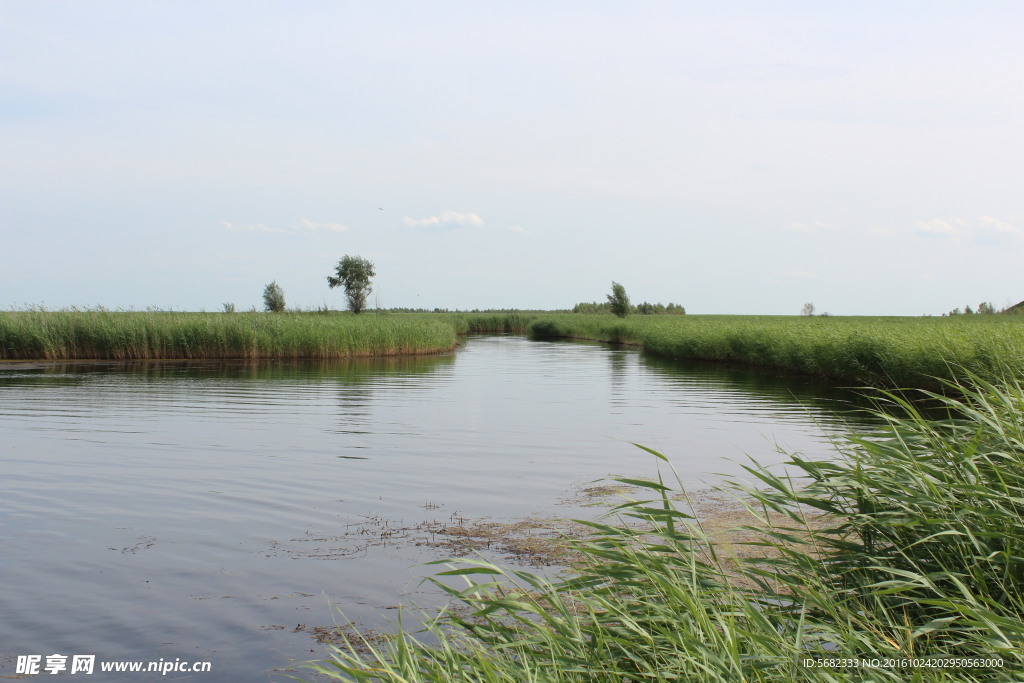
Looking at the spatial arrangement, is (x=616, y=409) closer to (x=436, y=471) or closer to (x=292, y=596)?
(x=436, y=471)

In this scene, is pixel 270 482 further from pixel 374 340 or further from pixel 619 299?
pixel 619 299

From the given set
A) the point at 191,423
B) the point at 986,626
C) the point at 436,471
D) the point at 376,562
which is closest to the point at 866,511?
the point at 986,626

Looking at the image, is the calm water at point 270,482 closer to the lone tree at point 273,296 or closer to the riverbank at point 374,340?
the riverbank at point 374,340

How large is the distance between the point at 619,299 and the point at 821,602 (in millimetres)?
61807

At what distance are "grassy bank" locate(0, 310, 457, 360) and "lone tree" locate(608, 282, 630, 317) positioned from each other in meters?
34.6

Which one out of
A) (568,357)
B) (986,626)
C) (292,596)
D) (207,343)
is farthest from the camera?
(568,357)

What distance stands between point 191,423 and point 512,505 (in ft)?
27.5

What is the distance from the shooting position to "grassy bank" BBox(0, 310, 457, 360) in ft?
98.1

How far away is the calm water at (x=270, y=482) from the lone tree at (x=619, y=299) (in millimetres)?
42789

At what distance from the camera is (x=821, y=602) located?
10.6 ft

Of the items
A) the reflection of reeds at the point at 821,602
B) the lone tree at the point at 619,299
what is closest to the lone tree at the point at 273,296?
the lone tree at the point at 619,299

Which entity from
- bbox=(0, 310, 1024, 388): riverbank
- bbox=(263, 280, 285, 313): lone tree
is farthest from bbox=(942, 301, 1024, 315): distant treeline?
bbox=(263, 280, 285, 313): lone tree

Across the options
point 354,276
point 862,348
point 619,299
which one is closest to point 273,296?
point 354,276

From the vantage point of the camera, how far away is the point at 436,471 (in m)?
9.95
